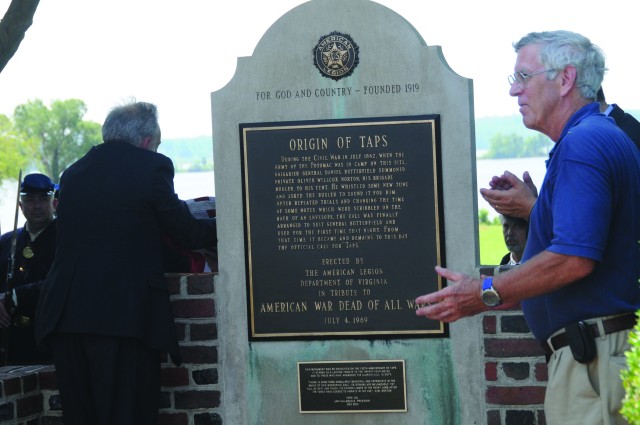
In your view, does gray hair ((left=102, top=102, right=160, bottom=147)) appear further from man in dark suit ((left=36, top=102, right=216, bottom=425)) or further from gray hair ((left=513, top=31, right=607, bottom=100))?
gray hair ((left=513, top=31, right=607, bottom=100))

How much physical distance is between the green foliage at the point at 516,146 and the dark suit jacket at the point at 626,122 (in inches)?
1047

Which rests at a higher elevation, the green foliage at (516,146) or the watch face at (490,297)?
the green foliage at (516,146)

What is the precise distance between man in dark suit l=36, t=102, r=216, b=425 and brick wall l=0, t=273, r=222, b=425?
25 cm

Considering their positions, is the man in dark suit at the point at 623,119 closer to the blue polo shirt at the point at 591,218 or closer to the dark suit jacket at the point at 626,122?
the dark suit jacket at the point at 626,122

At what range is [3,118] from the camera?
1262 inches

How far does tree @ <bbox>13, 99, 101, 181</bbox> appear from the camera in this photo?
111ft

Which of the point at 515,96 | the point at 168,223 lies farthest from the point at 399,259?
the point at 515,96

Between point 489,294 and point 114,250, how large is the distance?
6.62 ft

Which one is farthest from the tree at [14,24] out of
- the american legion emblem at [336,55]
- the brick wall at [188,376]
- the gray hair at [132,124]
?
the american legion emblem at [336,55]

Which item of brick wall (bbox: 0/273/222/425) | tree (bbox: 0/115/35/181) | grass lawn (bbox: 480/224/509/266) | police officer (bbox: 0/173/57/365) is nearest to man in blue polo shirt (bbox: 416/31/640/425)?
brick wall (bbox: 0/273/222/425)

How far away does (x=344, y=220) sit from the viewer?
16.3 feet

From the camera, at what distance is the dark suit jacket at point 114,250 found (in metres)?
4.72

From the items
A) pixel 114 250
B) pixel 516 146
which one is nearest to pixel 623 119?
pixel 114 250

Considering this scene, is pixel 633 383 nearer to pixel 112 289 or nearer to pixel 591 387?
pixel 591 387
